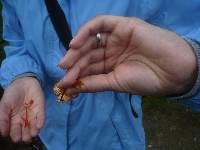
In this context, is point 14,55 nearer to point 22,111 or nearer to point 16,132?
point 22,111

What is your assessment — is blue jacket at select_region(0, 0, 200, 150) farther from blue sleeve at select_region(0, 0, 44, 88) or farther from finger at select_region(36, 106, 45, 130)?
finger at select_region(36, 106, 45, 130)

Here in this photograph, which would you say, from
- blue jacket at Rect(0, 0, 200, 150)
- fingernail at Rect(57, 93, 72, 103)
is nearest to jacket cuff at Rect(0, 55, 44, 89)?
blue jacket at Rect(0, 0, 200, 150)

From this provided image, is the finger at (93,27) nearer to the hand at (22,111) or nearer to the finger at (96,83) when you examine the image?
the finger at (96,83)

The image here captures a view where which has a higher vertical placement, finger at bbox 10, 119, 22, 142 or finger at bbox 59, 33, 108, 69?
finger at bbox 59, 33, 108, 69

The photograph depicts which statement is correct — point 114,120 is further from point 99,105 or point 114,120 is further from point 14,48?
point 14,48

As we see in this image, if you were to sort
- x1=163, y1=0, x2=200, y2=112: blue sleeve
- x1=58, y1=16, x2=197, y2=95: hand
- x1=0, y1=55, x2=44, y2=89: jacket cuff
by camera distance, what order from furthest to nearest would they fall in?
x1=0, y1=55, x2=44, y2=89: jacket cuff < x1=163, y1=0, x2=200, y2=112: blue sleeve < x1=58, y1=16, x2=197, y2=95: hand

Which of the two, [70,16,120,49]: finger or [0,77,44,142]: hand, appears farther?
[0,77,44,142]: hand

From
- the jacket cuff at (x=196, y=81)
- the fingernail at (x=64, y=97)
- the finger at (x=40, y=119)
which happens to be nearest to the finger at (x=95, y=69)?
the fingernail at (x=64, y=97)

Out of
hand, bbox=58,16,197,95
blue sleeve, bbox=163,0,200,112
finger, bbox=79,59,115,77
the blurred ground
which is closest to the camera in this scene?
hand, bbox=58,16,197,95
